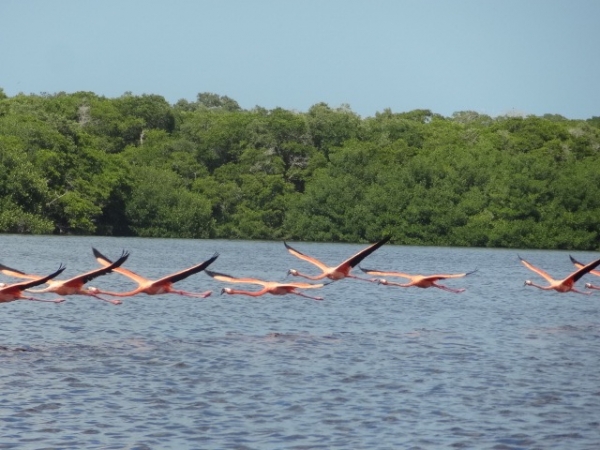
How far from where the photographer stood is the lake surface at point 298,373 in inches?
689

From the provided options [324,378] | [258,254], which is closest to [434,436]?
[324,378]

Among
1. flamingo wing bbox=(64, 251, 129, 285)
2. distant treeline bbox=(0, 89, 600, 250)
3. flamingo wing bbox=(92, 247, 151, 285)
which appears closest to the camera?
flamingo wing bbox=(64, 251, 129, 285)

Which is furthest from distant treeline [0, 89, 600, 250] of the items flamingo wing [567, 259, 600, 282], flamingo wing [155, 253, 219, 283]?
flamingo wing [155, 253, 219, 283]

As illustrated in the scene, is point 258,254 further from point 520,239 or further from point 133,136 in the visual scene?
point 133,136

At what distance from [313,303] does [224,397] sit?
60.8 feet

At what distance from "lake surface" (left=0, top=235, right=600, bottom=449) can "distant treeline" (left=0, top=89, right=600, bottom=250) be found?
38.3 m

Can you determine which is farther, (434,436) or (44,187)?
(44,187)

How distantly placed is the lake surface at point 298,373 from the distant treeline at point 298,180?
38.3 m

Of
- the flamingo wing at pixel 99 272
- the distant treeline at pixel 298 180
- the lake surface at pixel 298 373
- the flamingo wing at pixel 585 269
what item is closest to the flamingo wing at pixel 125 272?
the lake surface at pixel 298 373

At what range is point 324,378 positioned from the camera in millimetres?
21906

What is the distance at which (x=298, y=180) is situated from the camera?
87.3 meters

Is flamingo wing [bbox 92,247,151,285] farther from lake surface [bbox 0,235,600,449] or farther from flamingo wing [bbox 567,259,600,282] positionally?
flamingo wing [bbox 567,259,600,282]

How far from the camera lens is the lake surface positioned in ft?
57.4

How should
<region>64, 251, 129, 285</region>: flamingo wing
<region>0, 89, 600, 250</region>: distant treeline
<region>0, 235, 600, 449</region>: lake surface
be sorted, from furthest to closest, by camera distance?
<region>0, 89, 600, 250</region>: distant treeline, <region>64, 251, 129, 285</region>: flamingo wing, <region>0, 235, 600, 449</region>: lake surface
